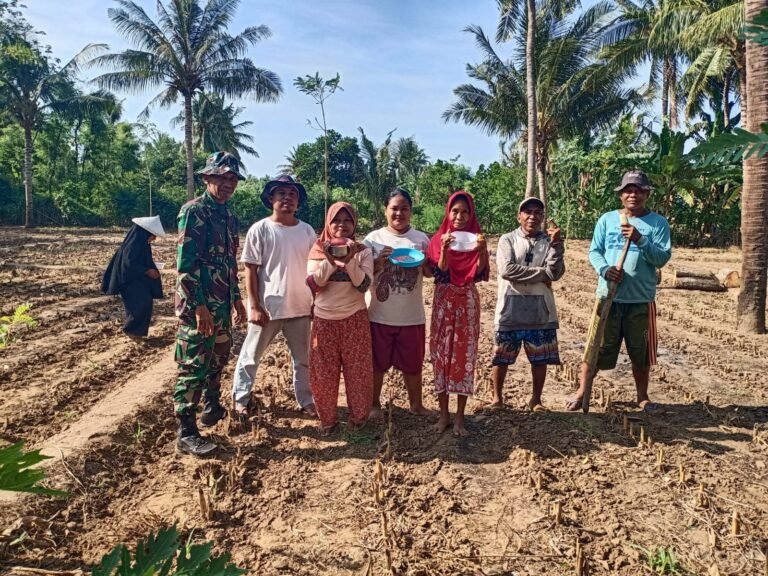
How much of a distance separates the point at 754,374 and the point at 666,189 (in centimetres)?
1121

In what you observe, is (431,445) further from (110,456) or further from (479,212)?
(479,212)

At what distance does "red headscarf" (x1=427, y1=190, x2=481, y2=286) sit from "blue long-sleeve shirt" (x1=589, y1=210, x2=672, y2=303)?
3.24 feet

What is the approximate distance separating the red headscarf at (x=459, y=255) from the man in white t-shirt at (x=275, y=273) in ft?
2.87

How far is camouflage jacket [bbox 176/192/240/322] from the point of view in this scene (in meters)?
3.19

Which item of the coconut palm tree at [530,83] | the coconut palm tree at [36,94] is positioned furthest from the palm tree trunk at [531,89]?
the coconut palm tree at [36,94]

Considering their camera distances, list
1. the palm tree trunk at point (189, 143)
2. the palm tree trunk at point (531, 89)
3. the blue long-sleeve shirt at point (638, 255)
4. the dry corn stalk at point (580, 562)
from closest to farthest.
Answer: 1. the dry corn stalk at point (580, 562)
2. the blue long-sleeve shirt at point (638, 255)
3. the palm tree trunk at point (531, 89)
4. the palm tree trunk at point (189, 143)

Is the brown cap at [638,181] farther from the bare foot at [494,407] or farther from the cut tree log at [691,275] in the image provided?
the cut tree log at [691,275]

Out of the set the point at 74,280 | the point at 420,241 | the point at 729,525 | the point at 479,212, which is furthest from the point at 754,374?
the point at 479,212

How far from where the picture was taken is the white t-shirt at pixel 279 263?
11.6ft

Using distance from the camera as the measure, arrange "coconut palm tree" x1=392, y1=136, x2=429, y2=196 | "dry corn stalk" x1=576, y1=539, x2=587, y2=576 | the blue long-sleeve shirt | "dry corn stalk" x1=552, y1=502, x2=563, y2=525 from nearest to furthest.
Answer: "dry corn stalk" x1=576, y1=539, x2=587, y2=576
"dry corn stalk" x1=552, y1=502, x2=563, y2=525
the blue long-sleeve shirt
"coconut palm tree" x1=392, y1=136, x2=429, y2=196

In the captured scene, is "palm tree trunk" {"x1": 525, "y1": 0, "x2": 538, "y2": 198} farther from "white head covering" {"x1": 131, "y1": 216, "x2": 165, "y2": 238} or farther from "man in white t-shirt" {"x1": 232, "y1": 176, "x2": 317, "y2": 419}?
"man in white t-shirt" {"x1": 232, "y1": 176, "x2": 317, "y2": 419}

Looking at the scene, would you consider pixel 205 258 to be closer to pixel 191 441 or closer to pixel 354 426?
pixel 191 441

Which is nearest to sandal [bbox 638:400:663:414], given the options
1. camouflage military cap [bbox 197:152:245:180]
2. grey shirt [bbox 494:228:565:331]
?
grey shirt [bbox 494:228:565:331]

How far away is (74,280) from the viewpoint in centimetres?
991
